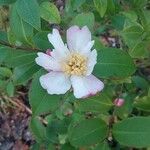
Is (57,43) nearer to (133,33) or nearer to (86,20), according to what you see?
(86,20)

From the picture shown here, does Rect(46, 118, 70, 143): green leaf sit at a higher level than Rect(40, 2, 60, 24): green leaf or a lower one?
lower

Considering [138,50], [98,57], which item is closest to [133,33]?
[138,50]

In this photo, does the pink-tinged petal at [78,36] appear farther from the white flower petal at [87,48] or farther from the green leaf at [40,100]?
the green leaf at [40,100]

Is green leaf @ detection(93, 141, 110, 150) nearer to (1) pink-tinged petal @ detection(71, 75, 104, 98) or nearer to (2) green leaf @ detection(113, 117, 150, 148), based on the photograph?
(2) green leaf @ detection(113, 117, 150, 148)

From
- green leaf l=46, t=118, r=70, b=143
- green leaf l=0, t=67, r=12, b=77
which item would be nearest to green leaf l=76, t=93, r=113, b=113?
green leaf l=46, t=118, r=70, b=143

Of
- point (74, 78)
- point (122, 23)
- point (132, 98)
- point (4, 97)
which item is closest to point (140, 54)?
point (122, 23)

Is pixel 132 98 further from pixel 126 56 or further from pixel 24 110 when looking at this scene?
pixel 24 110

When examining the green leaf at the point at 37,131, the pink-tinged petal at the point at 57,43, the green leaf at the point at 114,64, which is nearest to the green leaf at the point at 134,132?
the green leaf at the point at 114,64
